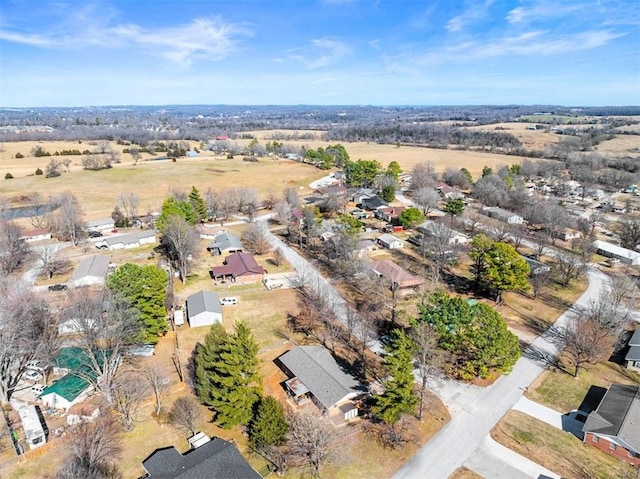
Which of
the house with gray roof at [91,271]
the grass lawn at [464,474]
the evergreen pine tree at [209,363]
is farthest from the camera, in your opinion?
the house with gray roof at [91,271]

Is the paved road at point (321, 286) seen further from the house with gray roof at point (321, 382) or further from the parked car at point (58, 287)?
the parked car at point (58, 287)

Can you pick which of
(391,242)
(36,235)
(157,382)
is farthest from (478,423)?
(36,235)

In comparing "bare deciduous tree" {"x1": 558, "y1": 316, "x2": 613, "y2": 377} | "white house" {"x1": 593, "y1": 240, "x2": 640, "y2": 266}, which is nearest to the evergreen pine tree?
"bare deciduous tree" {"x1": 558, "y1": 316, "x2": 613, "y2": 377}

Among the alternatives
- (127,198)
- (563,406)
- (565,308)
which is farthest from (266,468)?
(127,198)

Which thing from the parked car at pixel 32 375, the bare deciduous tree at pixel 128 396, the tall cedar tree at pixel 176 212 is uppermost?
the tall cedar tree at pixel 176 212

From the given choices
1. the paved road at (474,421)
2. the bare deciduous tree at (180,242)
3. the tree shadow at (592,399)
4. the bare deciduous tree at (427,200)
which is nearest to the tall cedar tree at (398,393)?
the paved road at (474,421)

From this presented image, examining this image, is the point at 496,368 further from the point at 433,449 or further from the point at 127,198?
the point at 127,198

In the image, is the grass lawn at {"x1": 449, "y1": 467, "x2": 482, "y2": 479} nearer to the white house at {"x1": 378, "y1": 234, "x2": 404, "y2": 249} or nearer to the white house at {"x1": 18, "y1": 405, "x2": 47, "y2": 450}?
the white house at {"x1": 18, "y1": 405, "x2": 47, "y2": 450}
